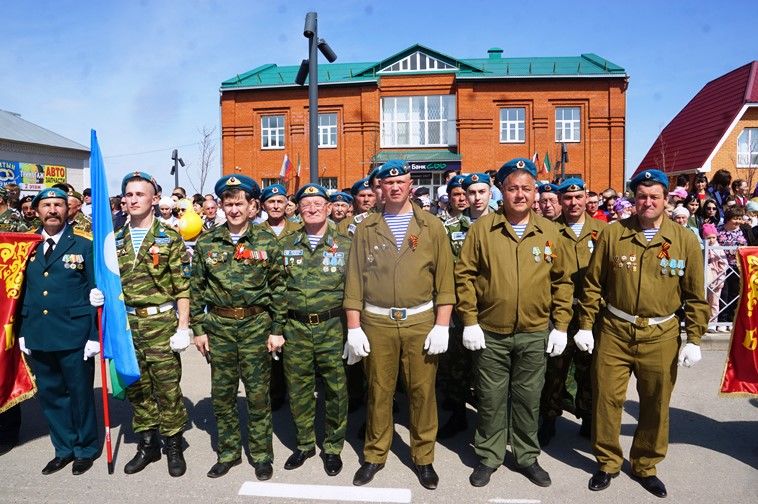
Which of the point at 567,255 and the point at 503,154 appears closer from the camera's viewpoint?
the point at 567,255

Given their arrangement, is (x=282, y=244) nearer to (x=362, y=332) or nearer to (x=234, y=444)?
(x=362, y=332)

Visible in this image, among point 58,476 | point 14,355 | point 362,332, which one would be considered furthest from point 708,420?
point 14,355

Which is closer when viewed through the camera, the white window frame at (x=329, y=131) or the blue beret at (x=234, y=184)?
the blue beret at (x=234, y=184)

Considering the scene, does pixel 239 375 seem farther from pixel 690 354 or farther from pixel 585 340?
pixel 690 354

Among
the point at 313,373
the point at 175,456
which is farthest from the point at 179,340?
the point at 313,373

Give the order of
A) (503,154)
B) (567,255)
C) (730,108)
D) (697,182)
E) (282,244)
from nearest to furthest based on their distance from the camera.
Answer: (567,255) → (282,244) → (697,182) → (730,108) → (503,154)

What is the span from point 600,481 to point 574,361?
1.22 m

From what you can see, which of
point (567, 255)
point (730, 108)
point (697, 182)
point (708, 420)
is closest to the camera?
point (567, 255)

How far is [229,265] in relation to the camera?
421 cm

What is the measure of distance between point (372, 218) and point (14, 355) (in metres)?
3.21

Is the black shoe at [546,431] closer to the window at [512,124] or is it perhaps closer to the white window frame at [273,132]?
the window at [512,124]

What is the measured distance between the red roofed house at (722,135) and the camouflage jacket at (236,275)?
23.4m

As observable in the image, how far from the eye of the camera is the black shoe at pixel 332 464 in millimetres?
4223

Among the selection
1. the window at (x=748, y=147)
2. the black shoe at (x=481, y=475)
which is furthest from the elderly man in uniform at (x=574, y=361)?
the window at (x=748, y=147)
